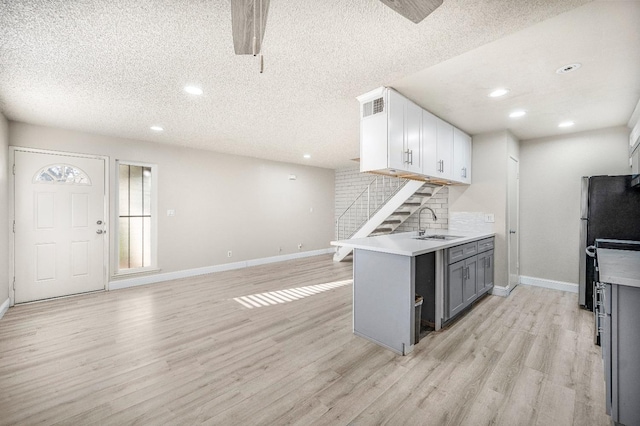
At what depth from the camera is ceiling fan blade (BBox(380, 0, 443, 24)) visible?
1.27 metres

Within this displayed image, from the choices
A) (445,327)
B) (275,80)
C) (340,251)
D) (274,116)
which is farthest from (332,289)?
(275,80)

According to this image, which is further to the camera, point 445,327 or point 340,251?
point 340,251

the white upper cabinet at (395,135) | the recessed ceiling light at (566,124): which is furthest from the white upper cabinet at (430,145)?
the recessed ceiling light at (566,124)

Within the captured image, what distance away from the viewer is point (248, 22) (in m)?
1.37

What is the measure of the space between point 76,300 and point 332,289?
12.5ft

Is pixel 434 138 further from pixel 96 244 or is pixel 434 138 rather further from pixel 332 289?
pixel 96 244

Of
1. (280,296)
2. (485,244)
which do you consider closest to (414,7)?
(485,244)

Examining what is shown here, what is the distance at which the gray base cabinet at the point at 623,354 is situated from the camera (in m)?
1.51

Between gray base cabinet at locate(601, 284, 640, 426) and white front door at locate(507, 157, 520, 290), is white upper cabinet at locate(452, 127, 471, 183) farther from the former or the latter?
gray base cabinet at locate(601, 284, 640, 426)

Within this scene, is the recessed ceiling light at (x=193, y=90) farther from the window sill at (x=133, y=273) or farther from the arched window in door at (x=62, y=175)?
the window sill at (x=133, y=273)

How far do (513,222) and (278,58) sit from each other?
4.21 metres

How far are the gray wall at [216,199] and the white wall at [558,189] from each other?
4.85 m

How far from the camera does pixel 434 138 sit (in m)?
3.43

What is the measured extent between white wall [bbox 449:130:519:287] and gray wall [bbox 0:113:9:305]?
638cm
